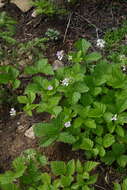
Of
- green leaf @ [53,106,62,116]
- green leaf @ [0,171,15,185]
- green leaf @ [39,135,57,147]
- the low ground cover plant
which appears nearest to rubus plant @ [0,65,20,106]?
the low ground cover plant

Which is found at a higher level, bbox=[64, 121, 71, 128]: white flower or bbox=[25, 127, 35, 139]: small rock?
bbox=[64, 121, 71, 128]: white flower

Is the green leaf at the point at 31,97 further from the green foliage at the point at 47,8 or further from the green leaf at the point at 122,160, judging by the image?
the green foliage at the point at 47,8

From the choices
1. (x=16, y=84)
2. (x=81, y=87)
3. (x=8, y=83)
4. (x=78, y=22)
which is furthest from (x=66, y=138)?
(x=78, y=22)

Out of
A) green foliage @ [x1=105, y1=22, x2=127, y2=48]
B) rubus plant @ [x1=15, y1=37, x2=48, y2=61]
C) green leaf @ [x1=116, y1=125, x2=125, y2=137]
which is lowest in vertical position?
Answer: green leaf @ [x1=116, y1=125, x2=125, y2=137]

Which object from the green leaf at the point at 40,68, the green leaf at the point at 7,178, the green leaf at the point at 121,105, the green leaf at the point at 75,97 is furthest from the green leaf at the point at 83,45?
the green leaf at the point at 7,178

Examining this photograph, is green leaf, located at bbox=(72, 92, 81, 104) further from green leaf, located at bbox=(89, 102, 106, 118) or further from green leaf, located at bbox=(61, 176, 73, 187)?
green leaf, located at bbox=(61, 176, 73, 187)
